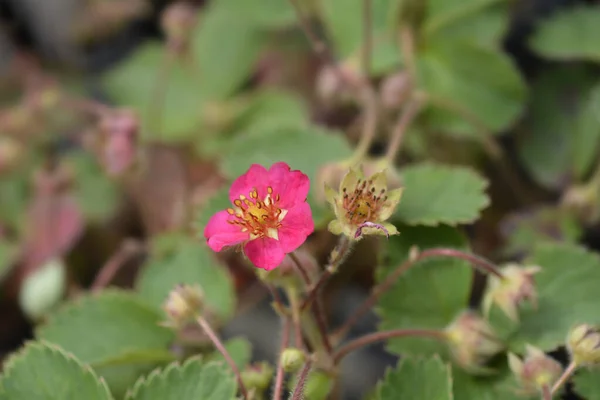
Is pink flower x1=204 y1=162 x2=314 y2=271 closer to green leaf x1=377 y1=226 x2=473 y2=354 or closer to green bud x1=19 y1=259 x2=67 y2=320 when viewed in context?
green leaf x1=377 y1=226 x2=473 y2=354

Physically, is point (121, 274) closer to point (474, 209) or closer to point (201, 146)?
point (201, 146)

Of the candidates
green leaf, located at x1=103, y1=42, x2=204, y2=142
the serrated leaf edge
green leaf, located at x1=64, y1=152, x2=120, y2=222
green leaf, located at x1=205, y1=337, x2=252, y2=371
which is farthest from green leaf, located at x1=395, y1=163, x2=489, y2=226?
Answer: green leaf, located at x1=64, y1=152, x2=120, y2=222

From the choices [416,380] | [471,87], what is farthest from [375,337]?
[471,87]

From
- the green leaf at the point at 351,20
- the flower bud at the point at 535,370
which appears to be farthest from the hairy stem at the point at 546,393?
the green leaf at the point at 351,20

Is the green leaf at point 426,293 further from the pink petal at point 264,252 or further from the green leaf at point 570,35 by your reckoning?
the green leaf at point 570,35

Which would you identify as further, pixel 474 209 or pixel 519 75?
pixel 519 75

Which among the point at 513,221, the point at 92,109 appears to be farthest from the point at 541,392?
the point at 92,109

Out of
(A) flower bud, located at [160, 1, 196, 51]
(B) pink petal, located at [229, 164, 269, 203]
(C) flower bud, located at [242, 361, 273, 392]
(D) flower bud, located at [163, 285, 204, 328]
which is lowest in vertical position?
(C) flower bud, located at [242, 361, 273, 392]
